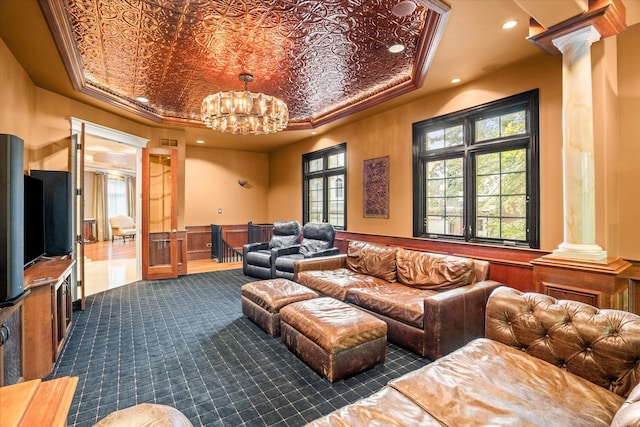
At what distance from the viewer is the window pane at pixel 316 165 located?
6745mm

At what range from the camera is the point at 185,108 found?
17.1 feet

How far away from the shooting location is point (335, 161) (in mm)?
6305

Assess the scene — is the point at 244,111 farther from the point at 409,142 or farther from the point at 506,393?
the point at 506,393

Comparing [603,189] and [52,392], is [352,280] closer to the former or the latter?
[603,189]

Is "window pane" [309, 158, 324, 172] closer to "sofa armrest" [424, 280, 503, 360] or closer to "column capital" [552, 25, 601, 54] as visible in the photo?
"sofa armrest" [424, 280, 503, 360]

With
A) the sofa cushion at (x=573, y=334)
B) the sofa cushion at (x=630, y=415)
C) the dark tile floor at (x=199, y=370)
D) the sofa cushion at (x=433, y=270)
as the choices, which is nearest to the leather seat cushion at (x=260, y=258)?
the dark tile floor at (x=199, y=370)

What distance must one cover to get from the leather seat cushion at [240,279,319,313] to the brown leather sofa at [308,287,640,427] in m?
1.80

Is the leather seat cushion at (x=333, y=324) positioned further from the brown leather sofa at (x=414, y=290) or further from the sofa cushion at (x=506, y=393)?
the sofa cushion at (x=506, y=393)

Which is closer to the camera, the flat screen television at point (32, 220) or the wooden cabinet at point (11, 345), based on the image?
the wooden cabinet at point (11, 345)

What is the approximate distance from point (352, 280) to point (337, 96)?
9.55ft

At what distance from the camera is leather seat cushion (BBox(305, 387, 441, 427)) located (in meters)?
1.26

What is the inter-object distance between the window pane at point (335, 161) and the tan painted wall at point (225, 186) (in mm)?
2988

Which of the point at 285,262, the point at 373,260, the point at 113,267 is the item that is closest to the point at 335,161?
the point at 285,262

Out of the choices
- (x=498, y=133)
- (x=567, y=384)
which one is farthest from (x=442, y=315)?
(x=498, y=133)
